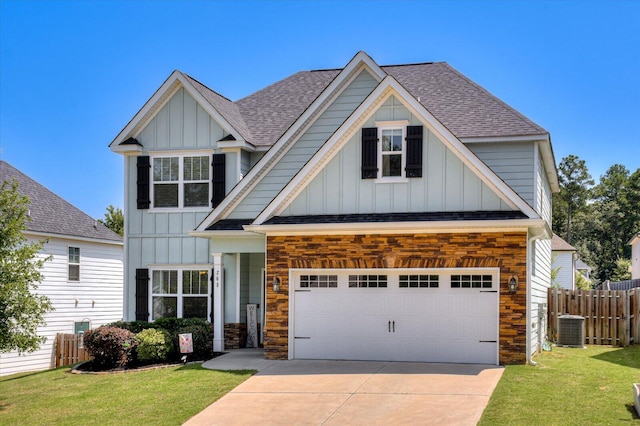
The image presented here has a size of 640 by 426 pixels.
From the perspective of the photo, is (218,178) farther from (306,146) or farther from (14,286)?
(14,286)

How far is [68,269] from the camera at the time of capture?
28.5m

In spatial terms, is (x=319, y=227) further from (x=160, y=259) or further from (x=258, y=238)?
(x=160, y=259)

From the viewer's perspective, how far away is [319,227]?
1753cm

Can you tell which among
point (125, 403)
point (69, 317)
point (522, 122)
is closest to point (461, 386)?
point (125, 403)

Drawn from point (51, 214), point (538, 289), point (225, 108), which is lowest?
point (538, 289)

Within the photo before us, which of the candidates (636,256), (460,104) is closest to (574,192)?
(636,256)

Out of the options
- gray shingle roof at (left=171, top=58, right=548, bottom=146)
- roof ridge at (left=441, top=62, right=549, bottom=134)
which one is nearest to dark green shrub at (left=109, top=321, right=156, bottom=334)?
gray shingle roof at (left=171, top=58, right=548, bottom=146)

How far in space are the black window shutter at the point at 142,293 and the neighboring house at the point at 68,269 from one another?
5.27 meters

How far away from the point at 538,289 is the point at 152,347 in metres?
10.7

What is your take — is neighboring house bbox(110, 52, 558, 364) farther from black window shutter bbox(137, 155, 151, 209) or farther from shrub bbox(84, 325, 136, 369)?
shrub bbox(84, 325, 136, 369)

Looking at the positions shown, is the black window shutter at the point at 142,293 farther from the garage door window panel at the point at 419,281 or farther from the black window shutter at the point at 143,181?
the garage door window panel at the point at 419,281

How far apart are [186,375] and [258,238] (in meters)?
4.54

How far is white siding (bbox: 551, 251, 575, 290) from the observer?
47.2 m

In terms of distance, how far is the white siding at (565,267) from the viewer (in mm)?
47188
